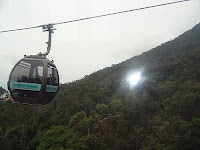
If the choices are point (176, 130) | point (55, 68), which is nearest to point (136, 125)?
point (176, 130)

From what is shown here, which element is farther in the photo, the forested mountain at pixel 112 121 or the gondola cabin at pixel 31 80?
the forested mountain at pixel 112 121

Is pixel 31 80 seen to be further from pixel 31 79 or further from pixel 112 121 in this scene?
pixel 112 121

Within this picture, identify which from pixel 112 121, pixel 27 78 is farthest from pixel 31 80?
pixel 112 121

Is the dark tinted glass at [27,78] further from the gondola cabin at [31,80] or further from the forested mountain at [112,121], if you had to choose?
the forested mountain at [112,121]

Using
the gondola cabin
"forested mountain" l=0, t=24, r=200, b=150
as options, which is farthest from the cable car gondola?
"forested mountain" l=0, t=24, r=200, b=150

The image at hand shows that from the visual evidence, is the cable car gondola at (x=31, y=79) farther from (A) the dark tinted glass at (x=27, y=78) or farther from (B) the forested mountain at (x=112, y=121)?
(B) the forested mountain at (x=112, y=121)

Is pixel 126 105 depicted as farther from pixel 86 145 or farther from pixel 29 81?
pixel 29 81

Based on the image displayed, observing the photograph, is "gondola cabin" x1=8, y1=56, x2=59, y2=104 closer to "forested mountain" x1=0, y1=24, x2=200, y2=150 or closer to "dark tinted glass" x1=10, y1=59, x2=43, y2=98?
"dark tinted glass" x1=10, y1=59, x2=43, y2=98

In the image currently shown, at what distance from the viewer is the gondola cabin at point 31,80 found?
257 inches

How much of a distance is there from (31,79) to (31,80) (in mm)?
31

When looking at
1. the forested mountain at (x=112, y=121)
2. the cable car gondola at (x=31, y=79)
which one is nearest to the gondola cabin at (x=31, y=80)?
the cable car gondola at (x=31, y=79)

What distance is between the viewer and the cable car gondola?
21.4ft

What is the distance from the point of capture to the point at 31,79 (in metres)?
6.61

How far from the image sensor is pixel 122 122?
29.2 metres
